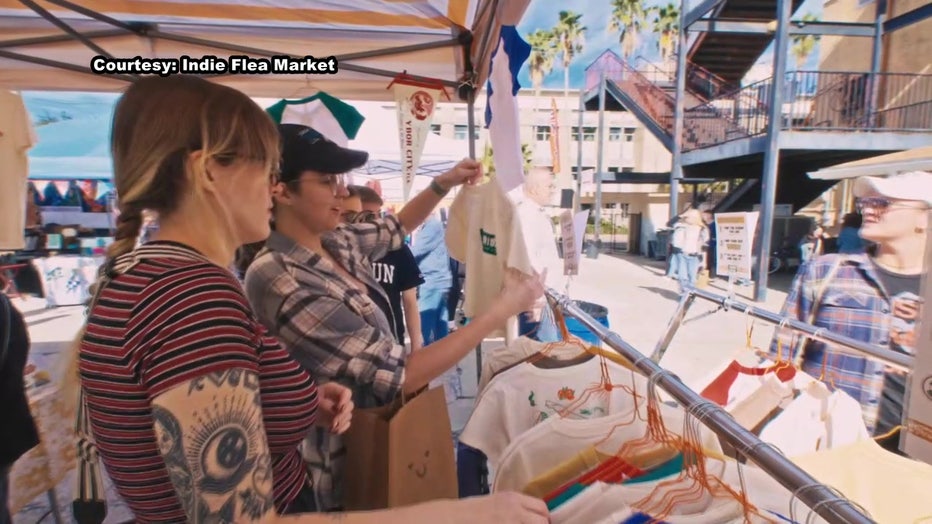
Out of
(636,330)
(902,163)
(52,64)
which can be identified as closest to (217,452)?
(902,163)

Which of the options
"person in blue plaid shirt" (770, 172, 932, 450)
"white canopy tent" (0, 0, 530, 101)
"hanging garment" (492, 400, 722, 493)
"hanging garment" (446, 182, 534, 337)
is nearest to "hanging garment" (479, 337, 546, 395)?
"hanging garment" (446, 182, 534, 337)

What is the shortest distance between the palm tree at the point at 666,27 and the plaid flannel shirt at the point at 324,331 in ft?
119

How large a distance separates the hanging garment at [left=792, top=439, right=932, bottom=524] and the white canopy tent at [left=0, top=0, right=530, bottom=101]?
205cm

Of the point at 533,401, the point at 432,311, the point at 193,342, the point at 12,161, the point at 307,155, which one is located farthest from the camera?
the point at 432,311

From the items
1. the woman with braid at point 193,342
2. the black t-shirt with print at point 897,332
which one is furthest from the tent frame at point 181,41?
the black t-shirt with print at point 897,332

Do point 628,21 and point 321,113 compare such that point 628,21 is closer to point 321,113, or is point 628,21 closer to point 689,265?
point 689,265

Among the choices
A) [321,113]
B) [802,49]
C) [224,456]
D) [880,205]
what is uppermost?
[802,49]

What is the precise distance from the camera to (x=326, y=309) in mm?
1245

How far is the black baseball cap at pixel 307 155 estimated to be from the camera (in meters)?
1.44

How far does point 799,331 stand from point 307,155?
174 cm

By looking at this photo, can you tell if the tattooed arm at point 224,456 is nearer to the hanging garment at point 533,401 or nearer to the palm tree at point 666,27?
the hanging garment at point 533,401

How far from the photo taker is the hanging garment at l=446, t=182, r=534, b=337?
7.35 ft

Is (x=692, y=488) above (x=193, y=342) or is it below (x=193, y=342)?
below

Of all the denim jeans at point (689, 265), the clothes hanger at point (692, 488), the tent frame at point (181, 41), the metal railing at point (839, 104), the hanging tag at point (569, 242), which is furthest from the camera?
the denim jeans at point (689, 265)
